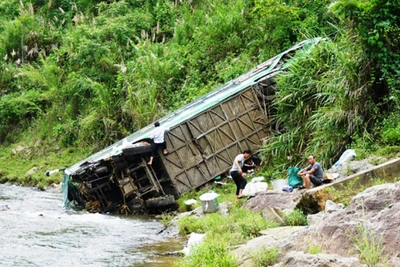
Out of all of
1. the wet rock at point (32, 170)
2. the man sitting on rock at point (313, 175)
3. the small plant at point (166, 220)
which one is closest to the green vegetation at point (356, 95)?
the man sitting on rock at point (313, 175)

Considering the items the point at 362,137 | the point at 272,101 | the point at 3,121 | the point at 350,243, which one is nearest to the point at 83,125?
the point at 3,121

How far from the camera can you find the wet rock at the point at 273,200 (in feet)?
39.5

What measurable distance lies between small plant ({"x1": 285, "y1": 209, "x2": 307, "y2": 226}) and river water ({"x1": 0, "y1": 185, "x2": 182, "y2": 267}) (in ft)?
7.00

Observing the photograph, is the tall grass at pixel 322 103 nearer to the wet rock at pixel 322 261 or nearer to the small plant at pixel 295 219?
the small plant at pixel 295 219

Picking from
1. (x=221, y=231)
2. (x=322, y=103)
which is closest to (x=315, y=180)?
(x=221, y=231)

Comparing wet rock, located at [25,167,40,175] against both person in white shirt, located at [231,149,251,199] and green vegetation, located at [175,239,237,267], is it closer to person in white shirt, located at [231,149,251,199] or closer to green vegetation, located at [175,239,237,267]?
person in white shirt, located at [231,149,251,199]

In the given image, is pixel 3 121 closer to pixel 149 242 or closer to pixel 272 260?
pixel 149 242

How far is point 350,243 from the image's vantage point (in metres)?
6.72

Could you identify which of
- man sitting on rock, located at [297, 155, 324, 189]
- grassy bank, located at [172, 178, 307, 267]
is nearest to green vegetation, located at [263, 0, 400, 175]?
man sitting on rock, located at [297, 155, 324, 189]

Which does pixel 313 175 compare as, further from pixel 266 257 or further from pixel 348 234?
pixel 348 234

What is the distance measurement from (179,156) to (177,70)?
8.77 m

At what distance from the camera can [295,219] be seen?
10.1 meters

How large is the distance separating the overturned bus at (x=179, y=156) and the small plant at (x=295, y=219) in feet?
21.2

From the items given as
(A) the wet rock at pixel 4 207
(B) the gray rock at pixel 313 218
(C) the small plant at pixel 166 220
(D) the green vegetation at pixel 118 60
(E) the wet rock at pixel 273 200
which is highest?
(D) the green vegetation at pixel 118 60
